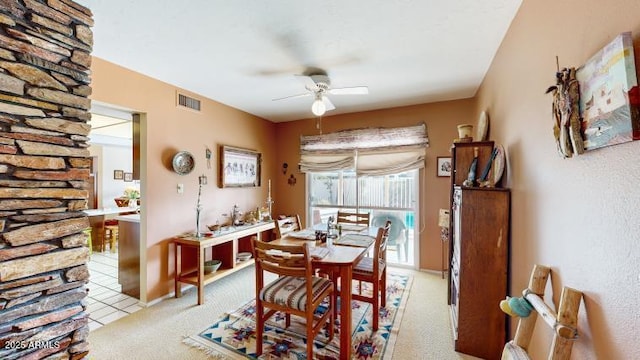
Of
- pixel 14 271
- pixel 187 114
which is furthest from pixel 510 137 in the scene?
pixel 187 114

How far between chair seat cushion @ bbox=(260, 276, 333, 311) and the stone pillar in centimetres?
106

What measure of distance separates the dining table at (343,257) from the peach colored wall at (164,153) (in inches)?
57.4

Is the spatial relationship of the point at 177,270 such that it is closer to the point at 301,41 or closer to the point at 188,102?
the point at 188,102

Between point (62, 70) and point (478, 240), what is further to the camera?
point (478, 240)

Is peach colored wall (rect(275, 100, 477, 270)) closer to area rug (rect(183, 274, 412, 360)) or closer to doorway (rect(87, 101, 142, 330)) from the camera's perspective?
area rug (rect(183, 274, 412, 360))

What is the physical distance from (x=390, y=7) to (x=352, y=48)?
0.56 meters

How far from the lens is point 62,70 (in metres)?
1.31

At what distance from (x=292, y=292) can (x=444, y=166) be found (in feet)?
9.42

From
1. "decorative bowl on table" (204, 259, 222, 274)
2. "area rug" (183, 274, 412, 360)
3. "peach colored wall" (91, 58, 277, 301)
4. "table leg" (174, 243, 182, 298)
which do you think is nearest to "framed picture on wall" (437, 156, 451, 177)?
"area rug" (183, 274, 412, 360)

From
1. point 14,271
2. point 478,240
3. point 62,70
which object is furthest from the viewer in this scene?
point 478,240

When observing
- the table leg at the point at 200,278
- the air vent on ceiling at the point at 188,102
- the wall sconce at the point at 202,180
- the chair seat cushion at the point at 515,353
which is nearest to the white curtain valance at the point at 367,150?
the wall sconce at the point at 202,180

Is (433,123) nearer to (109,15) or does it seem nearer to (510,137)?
(510,137)

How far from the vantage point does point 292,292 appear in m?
1.90

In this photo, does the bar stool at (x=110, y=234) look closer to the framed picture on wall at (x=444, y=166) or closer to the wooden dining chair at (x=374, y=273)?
the wooden dining chair at (x=374, y=273)
